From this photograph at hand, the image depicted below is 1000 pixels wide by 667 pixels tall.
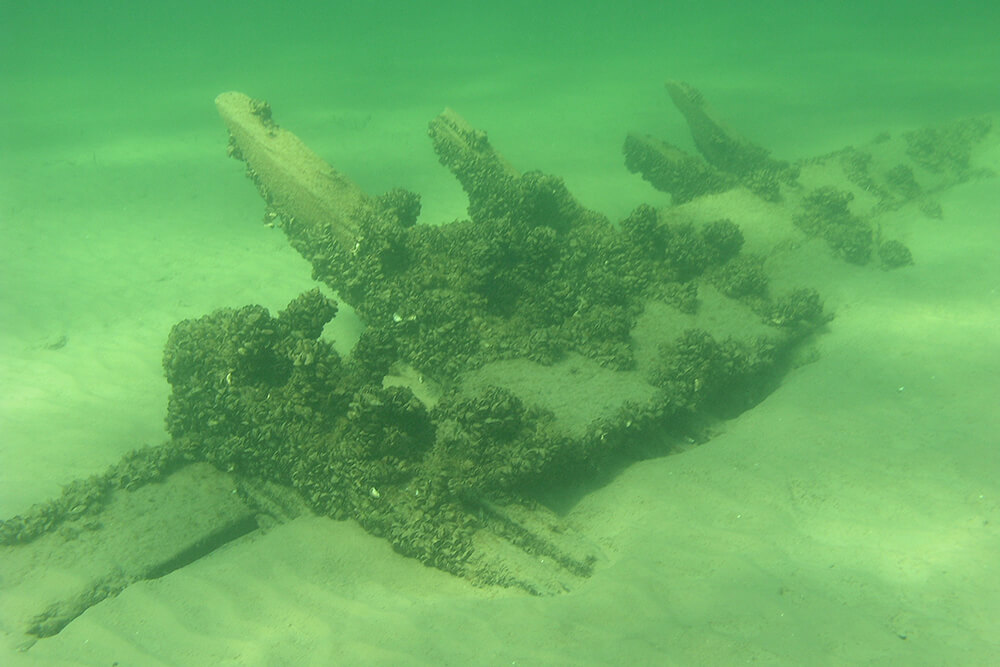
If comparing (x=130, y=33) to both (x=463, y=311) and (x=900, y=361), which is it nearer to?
(x=463, y=311)

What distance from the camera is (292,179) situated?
793 centimetres

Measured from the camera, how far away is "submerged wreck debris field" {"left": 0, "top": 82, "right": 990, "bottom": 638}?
4.74m

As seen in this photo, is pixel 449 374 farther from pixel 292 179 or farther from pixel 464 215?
pixel 464 215

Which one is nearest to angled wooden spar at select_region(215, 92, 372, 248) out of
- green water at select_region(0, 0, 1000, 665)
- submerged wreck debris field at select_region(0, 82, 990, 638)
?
submerged wreck debris field at select_region(0, 82, 990, 638)

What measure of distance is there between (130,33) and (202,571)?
2121 inches

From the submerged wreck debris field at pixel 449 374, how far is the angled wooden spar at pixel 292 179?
0.09 feet

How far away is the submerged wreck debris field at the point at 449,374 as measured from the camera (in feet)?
15.5

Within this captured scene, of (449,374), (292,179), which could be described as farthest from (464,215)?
(449,374)

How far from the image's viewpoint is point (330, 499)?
5.04 m

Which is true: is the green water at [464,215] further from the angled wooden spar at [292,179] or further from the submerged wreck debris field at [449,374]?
the angled wooden spar at [292,179]

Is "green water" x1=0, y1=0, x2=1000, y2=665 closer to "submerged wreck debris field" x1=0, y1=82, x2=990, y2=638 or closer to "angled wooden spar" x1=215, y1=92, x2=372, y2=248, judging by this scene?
"submerged wreck debris field" x1=0, y1=82, x2=990, y2=638

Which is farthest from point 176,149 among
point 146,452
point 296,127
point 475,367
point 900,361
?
point 900,361

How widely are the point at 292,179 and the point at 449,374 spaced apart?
12.8ft

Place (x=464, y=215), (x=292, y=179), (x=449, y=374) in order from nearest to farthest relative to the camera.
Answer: (x=449, y=374) < (x=292, y=179) < (x=464, y=215)
